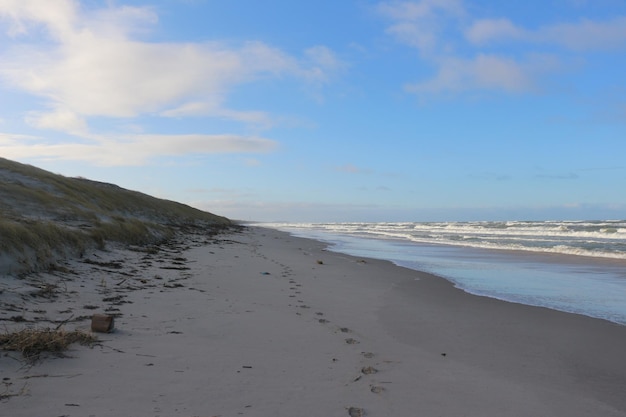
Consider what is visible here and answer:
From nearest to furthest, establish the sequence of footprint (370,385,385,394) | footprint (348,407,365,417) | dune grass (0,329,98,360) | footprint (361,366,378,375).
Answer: footprint (348,407,365,417), dune grass (0,329,98,360), footprint (370,385,385,394), footprint (361,366,378,375)

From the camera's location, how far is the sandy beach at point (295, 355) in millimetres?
3287

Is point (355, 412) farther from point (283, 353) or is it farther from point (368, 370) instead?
point (283, 353)

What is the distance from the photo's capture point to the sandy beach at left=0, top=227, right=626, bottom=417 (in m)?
3.29

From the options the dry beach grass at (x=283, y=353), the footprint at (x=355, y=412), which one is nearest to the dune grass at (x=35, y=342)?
the dry beach grass at (x=283, y=353)

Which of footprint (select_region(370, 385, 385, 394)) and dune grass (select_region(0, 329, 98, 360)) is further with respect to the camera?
footprint (select_region(370, 385, 385, 394))

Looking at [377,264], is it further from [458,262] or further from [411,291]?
[411,291]

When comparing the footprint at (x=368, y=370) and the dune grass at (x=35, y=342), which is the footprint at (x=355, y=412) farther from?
the dune grass at (x=35, y=342)

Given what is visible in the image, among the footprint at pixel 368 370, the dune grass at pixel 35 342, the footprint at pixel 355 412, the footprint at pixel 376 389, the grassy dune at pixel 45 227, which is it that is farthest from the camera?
the grassy dune at pixel 45 227

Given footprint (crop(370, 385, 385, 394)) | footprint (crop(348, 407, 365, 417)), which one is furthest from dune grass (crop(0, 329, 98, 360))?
footprint (crop(370, 385, 385, 394))

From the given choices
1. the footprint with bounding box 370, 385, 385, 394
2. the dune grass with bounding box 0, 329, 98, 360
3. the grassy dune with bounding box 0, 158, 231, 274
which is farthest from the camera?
the grassy dune with bounding box 0, 158, 231, 274

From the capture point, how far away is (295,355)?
457cm

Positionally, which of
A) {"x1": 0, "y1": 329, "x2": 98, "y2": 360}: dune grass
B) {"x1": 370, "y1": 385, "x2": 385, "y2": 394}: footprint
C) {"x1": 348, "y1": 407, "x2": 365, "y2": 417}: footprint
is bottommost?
{"x1": 370, "y1": 385, "x2": 385, "y2": 394}: footprint

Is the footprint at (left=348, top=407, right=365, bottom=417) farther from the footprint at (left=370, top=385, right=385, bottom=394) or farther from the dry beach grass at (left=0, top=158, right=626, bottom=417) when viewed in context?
the footprint at (left=370, top=385, right=385, bottom=394)

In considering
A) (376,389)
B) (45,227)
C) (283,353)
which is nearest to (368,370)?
(376,389)
